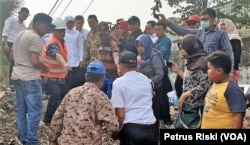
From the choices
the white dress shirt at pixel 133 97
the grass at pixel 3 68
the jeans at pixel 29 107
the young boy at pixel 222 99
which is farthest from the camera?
the grass at pixel 3 68

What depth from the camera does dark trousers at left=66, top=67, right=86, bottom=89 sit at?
8.11 metres

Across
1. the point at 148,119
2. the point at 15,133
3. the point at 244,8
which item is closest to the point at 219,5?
the point at 244,8

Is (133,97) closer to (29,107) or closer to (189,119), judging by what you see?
(189,119)

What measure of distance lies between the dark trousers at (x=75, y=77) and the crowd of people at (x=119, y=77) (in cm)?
2

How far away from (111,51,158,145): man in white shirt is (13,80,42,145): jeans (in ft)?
5.40

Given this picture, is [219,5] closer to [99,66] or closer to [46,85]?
[46,85]

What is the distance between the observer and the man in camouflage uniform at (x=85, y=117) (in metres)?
4.64

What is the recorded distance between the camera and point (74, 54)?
8383 millimetres

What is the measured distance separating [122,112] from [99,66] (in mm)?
541

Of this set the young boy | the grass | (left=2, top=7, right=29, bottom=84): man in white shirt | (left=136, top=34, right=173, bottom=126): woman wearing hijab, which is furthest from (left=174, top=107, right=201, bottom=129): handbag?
the grass

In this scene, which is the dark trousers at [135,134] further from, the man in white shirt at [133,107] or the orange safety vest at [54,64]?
the orange safety vest at [54,64]

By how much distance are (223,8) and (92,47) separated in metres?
13.1

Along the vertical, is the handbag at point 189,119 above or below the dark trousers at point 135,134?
above

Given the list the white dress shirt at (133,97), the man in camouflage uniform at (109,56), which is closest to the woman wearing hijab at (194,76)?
the white dress shirt at (133,97)
